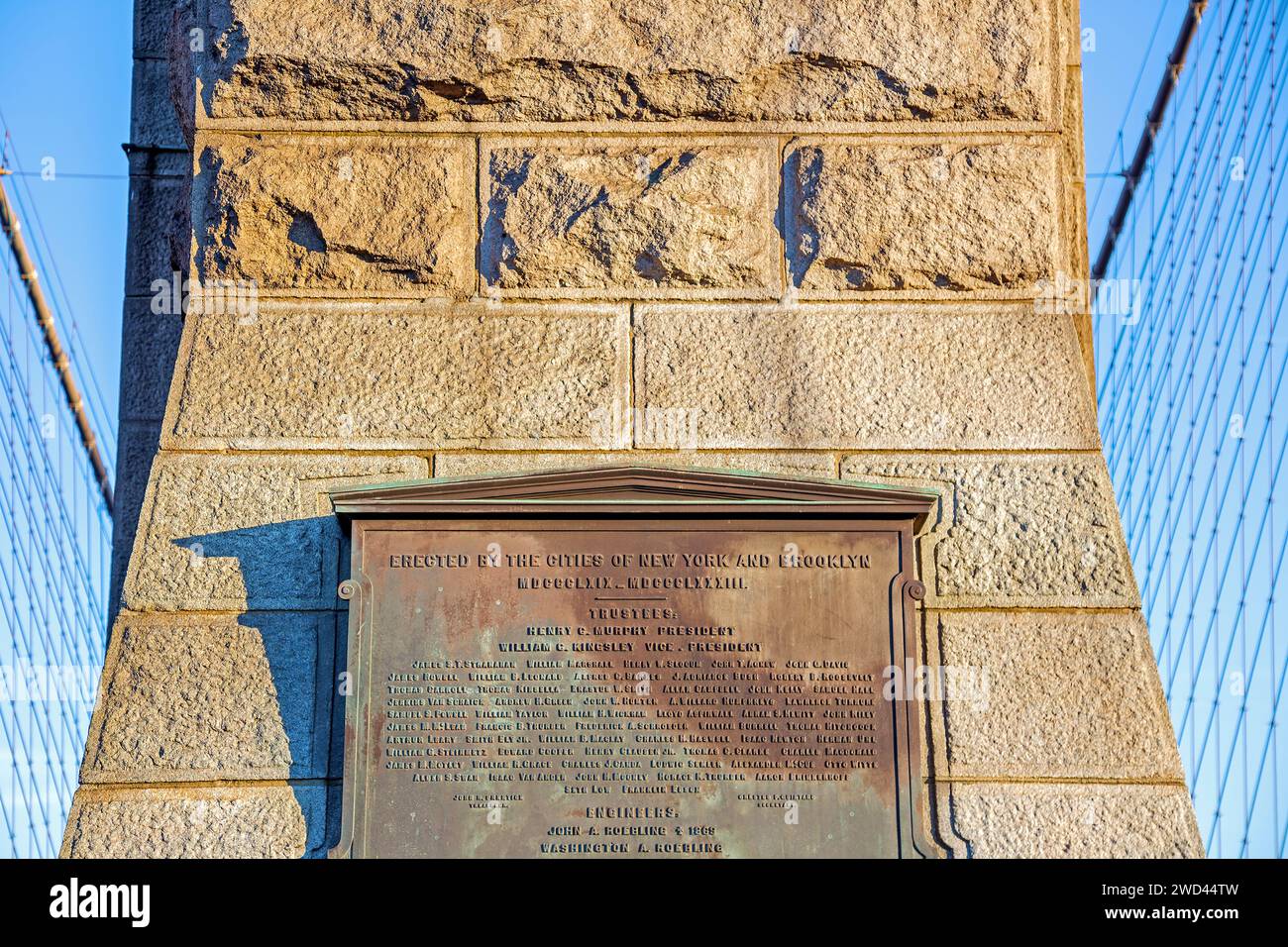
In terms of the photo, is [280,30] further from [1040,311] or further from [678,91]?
[1040,311]

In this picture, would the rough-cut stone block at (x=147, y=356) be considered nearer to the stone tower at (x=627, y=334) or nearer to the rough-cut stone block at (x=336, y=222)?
the stone tower at (x=627, y=334)

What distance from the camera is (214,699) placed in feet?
12.1

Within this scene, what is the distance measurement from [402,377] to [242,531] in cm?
65

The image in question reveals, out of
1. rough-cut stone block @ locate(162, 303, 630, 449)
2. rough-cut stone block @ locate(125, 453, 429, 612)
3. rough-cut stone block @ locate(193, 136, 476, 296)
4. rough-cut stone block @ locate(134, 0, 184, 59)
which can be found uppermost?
rough-cut stone block @ locate(134, 0, 184, 59)

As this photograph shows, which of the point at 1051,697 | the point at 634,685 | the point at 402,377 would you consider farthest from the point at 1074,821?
the point at 402,377

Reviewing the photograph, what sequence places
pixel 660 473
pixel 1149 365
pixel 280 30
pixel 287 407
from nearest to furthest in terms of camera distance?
1. pixel 660 473
2. pixel 287 407
3. pixel 280 30
4. pixel 1149 365

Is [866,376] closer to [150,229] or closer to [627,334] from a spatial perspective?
[627,334]

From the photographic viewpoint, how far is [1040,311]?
417cm

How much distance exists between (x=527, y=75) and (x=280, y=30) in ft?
2.62

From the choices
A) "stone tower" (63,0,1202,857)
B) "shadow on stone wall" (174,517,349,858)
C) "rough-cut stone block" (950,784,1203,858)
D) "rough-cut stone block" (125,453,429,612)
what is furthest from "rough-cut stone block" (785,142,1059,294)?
"shadow on stone wall" (174,517,349,858)

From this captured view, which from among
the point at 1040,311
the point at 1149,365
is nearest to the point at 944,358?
the point at 1040,311

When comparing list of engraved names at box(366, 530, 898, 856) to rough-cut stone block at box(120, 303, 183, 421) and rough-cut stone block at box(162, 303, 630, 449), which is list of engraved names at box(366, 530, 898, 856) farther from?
rough-cut stone block at box(120, 303, 183, 421)

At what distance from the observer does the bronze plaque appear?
3.48 meters

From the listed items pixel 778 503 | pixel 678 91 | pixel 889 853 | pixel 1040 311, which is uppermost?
pixel 678 91
